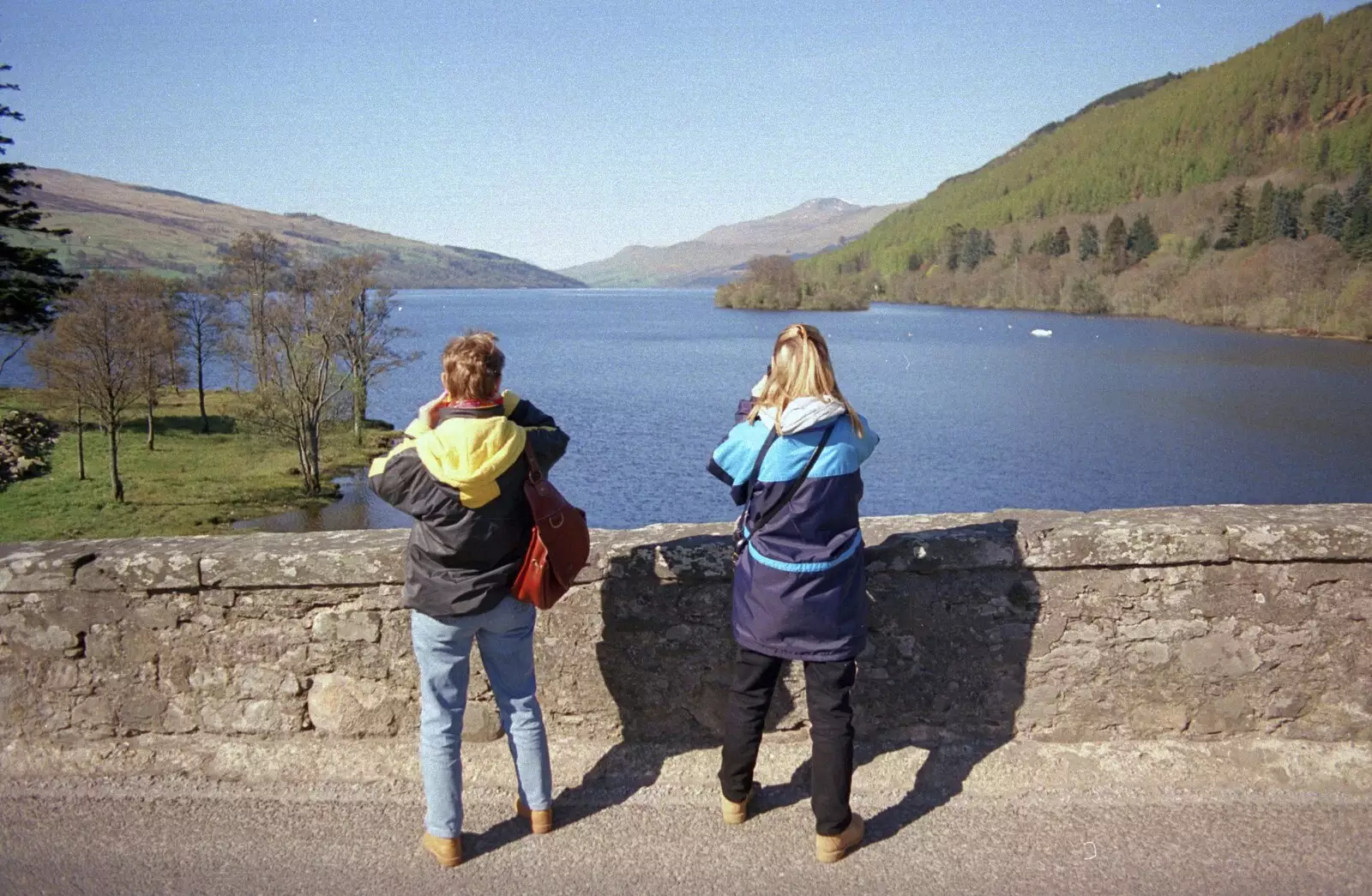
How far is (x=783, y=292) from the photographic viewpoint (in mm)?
139125

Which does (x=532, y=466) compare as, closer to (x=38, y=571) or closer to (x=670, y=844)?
(x=670, y=844)

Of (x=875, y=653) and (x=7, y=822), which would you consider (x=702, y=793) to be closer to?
(x=875, y=653)

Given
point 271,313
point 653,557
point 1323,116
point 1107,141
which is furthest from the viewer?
point 1107,141

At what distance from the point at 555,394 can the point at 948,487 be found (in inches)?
938

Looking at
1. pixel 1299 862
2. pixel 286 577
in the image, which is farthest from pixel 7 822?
pixel 1299 862

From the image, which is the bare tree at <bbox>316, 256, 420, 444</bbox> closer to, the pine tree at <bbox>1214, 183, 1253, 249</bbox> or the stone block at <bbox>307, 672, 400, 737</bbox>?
the stone block at <bbox>307, 672, 400, 737</bbox>

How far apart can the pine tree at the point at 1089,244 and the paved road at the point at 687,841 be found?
5839 inches

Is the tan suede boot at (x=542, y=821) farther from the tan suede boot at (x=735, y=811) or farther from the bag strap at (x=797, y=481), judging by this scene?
the bag strap at (x=797, y=481)

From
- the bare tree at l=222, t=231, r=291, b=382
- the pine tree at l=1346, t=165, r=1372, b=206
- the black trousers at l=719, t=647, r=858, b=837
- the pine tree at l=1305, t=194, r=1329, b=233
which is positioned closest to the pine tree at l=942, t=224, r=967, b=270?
the pine tree at l=1305, t=194, r=1329, b=233

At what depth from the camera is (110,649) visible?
12.3 feet

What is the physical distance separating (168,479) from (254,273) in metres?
17.4

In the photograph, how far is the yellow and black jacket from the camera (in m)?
2.99

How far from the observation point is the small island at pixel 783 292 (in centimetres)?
13600

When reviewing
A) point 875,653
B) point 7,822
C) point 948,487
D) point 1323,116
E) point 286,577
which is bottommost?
Answer: point 948,487
